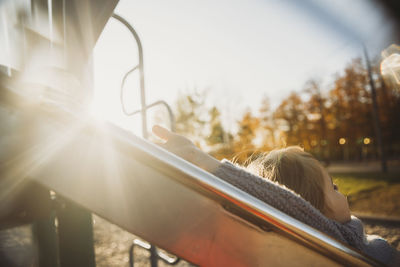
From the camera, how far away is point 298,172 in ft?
4.31

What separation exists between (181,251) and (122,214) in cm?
18

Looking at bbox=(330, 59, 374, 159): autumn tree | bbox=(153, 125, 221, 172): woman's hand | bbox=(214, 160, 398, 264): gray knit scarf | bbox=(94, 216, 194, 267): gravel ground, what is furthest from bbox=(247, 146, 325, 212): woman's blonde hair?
bbox=(330, 59, 374, 159): autumn tree

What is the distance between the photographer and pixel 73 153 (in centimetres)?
64

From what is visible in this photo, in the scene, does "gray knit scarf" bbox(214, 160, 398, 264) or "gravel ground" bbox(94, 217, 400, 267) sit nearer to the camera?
"gray knit scarf" bbox(214, 160, 398, 264)

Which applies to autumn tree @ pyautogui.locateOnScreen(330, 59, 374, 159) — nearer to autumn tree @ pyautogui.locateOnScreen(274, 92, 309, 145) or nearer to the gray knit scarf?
autumn tree @ pyautogui.locateOnScreen(274, 92, 309, 145)

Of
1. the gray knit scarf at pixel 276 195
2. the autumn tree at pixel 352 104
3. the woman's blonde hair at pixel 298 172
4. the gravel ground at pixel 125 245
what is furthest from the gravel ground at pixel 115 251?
the autumn tree at pixel 352 104

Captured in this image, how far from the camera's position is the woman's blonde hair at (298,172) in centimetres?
126

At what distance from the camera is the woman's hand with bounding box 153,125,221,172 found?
3.00 feet

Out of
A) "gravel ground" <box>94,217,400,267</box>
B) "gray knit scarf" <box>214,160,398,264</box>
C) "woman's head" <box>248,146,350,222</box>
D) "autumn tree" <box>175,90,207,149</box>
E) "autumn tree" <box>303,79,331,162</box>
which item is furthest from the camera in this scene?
"autumn tree" <box>303,79,331,162</box>

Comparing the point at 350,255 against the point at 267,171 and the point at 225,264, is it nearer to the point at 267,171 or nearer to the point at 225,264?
the point at 225,264

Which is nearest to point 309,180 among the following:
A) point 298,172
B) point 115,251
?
point 298,172

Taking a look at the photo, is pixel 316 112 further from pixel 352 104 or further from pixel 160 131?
pixel 160 131

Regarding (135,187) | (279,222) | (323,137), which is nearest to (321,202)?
(279,222)

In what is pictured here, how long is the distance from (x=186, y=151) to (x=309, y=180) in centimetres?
70
